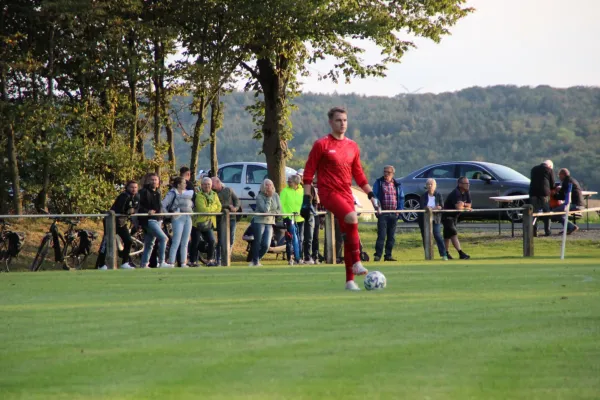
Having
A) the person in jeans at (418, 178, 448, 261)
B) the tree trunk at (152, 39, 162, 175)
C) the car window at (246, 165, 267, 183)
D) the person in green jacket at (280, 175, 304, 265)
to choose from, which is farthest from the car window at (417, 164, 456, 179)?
the person in green jacket at (280, 175, 304, 265)

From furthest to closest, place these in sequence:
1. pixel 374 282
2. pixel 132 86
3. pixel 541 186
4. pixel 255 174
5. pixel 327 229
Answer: pixel 255 174, pixel 132 86, pixel 541 186, pixel 327 229, pixel 374 282

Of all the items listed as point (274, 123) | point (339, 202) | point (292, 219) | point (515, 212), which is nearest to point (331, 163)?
point (339, 202)

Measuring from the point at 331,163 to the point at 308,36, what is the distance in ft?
63.2

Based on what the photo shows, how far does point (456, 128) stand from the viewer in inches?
6083

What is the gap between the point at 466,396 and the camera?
6.23 m

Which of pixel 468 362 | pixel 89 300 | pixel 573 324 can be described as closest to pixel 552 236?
pixel 89 300

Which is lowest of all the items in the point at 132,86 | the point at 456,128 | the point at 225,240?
the point at 225,240

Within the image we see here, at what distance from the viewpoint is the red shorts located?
47.4 ft

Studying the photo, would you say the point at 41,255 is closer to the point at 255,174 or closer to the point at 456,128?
the point at 255,174

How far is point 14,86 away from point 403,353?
2387 cm

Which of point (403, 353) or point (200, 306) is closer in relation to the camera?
point (403, 353)

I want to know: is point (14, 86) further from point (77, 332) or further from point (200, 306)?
point (77, 332)

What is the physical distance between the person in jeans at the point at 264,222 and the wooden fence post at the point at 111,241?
3000 mm

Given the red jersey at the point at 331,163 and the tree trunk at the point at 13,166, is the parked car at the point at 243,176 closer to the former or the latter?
the tree trunk at the point at 13,166
